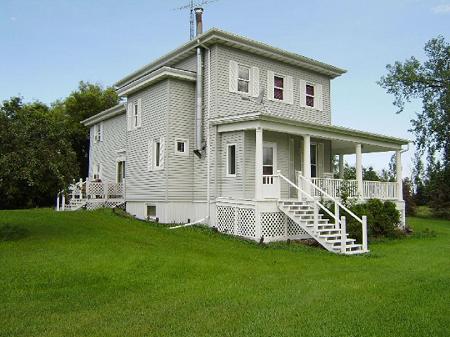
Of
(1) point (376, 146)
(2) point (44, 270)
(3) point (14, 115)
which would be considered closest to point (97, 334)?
(2) point (44, 270)

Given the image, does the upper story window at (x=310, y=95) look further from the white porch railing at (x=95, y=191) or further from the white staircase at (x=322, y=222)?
the white porch railing at (x=95, y=191)

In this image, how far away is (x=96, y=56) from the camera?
20.8 m

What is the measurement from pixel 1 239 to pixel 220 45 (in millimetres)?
10899

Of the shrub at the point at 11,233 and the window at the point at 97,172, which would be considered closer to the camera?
the shrub at the point at 11,233

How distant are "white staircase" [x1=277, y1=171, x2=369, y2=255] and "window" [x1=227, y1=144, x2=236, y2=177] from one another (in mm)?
2697

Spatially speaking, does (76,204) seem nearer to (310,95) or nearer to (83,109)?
(310,95)

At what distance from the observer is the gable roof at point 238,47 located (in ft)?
60.7

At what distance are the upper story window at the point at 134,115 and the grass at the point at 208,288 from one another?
7769mm

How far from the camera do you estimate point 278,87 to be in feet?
68.7

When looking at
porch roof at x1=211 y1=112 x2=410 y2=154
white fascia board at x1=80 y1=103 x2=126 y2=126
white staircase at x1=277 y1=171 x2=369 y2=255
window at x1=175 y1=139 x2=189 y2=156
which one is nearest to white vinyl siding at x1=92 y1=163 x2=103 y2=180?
white fascia board at x1=80 y1=103 x2=126 y2=126

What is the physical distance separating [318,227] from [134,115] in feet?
36.9

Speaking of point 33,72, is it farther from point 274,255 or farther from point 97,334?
point 97,334

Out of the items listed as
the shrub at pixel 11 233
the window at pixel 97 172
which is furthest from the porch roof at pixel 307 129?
the window at pixel 97 172

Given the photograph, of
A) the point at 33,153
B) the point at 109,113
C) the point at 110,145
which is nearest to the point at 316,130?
the point at 33,153
